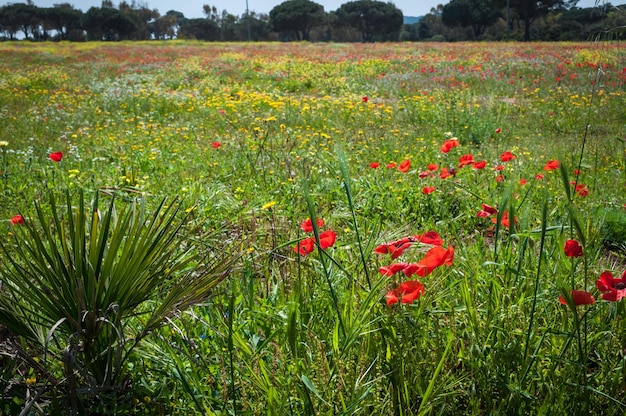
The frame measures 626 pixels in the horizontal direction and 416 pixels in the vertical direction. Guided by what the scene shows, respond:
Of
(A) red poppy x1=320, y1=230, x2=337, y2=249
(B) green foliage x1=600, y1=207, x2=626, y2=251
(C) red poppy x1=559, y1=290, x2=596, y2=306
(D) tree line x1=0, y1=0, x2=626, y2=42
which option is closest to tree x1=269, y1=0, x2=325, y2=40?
(D) tree line x1=0, y1=0, x2=626, y2=42

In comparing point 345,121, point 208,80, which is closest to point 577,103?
point 345,121

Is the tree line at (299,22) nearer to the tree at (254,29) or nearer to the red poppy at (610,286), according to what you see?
the tree at (254,29)

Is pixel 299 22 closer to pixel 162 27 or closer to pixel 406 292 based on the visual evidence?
pixel 162 27

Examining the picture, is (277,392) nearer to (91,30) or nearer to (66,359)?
(66,359)

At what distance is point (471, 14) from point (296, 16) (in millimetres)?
25057

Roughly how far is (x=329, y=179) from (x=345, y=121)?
11.2 feet

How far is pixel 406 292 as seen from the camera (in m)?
1.30

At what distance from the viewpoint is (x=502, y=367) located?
4.73 feet

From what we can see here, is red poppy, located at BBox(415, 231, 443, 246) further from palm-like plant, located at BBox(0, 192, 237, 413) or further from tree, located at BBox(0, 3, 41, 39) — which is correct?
tree, located at BBox(0, 3, 41, 39)

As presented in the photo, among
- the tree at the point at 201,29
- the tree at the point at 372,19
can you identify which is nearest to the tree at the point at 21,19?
the tree at the point at 201,29

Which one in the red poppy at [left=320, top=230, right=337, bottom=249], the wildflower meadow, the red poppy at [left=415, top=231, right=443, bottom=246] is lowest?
the wildflower meadow

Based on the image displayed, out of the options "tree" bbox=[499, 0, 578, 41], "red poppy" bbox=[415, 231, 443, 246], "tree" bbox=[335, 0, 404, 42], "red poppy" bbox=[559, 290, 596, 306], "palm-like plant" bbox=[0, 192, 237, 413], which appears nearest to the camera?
"red poppy" bbox=[559, 290, 596, 306]

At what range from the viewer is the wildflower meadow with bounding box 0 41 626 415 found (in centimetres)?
131

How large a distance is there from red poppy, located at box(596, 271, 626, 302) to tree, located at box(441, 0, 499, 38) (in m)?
66.9
